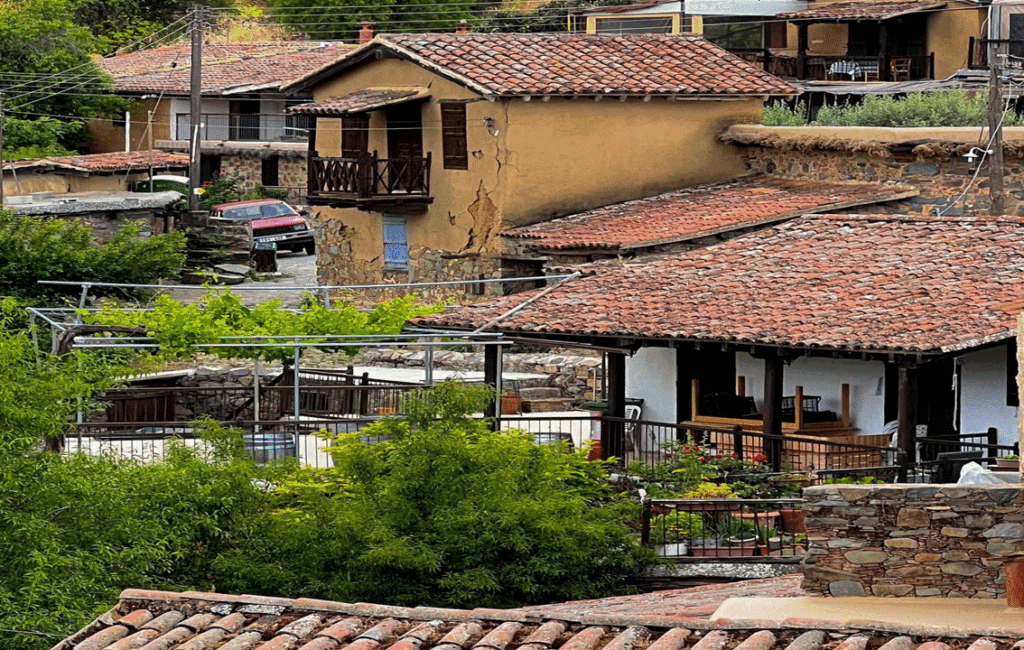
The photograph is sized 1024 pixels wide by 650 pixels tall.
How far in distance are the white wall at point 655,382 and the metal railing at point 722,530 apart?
543 centimetres

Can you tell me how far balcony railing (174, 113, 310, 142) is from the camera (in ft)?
170

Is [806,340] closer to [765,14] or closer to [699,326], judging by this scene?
[699,326]

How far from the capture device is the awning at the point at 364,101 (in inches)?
1298

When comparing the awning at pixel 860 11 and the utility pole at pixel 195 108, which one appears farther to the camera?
the awning at pixel 860 11

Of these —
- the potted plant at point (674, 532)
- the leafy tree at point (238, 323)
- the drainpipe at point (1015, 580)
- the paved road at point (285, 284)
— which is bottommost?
the potted plant at point (674, 532)

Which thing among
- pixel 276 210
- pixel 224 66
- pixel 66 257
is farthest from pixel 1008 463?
pixel 224 66

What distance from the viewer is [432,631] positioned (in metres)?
9.82

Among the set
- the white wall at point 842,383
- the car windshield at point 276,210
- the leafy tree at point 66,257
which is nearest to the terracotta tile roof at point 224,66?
the car windshield at point 276,210

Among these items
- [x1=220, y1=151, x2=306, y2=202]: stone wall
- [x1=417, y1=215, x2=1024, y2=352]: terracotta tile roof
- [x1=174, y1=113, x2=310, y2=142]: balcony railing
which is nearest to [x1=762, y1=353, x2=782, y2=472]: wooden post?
[x1=417, y1=215, x2=1024, y2=352]: terracotta tile roof

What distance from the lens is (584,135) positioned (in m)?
32.5

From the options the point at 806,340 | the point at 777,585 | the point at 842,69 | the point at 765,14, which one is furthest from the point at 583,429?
the point at 765,14

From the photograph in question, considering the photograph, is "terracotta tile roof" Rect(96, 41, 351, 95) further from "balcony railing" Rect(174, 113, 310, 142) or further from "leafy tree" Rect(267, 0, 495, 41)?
"leafy tree" Rect(267, 0, 495, 41)

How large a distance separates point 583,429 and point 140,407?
5902 millimetres

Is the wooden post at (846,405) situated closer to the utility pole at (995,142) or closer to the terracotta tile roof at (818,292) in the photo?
the terracotta tile roof at (818,292)
